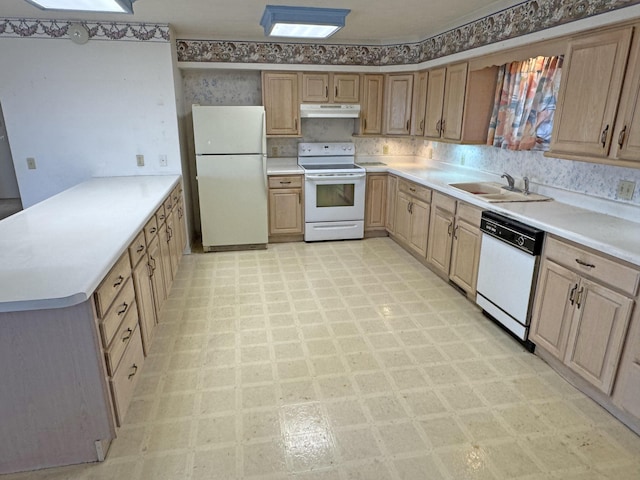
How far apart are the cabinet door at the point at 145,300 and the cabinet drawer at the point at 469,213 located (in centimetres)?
243

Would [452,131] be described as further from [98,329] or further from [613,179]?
[98,329]

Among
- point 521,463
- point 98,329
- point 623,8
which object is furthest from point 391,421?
point 623,8

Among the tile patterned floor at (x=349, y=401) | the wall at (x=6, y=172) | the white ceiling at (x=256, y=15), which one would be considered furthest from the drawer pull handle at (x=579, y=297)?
the wall at (x=6, y=172)

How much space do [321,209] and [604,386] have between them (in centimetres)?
330

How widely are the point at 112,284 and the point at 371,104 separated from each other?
155 inches

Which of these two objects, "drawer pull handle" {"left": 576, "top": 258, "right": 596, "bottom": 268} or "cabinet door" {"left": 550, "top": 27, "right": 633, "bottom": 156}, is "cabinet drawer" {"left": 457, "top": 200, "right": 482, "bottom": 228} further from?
"drawer pull handle" {"left": 576, "top": 258, "right": 596, "bottom": 268}

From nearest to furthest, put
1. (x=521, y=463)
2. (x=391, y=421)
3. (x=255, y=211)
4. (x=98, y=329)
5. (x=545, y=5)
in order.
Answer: (x=98, y=329) → (x=521, y=463) → (x=391, y=421) → (x=545, y=5) → (x=255, y=211)

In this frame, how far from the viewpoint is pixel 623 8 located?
7.19 feet

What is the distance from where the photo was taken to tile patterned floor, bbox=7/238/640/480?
1852 millimetres

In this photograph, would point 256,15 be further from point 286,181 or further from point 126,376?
point 126,376

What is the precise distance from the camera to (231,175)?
14.6ft

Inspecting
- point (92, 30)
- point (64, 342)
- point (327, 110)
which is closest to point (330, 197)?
point (327, 110)

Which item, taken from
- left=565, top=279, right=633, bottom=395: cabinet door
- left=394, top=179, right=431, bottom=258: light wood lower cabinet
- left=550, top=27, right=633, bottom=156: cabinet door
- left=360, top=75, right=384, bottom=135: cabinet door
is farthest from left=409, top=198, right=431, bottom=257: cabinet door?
left=565, top=279, right=633, bottom=395: cabinet door

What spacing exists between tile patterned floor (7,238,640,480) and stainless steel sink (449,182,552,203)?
2.99 feet
